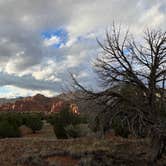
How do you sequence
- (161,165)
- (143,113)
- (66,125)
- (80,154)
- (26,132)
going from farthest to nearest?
(26,132), (66,125), (80,154), (161,165), (143,113)

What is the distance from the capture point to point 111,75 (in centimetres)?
1798

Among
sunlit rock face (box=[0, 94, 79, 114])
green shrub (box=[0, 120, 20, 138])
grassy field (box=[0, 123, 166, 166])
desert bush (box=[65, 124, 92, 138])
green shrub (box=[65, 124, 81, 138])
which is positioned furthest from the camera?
sunlit rock face (box=[0, 94, 79, 114])

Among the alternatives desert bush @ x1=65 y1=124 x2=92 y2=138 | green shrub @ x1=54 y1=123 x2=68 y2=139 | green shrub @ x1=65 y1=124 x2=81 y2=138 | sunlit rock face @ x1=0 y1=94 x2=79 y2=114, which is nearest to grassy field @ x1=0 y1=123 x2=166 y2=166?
desert bush @ x1=65 y1=124 x2=92 y2=138

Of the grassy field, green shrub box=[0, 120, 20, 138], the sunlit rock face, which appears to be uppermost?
the sunlit rock face

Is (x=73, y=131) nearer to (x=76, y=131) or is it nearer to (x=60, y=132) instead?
(x=76, y=131)

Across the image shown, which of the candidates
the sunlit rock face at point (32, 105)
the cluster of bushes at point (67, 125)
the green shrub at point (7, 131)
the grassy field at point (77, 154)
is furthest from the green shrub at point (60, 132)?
the sunlit rock face at point (32, 105)

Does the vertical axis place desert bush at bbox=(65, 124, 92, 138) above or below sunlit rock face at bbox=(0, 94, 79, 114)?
below

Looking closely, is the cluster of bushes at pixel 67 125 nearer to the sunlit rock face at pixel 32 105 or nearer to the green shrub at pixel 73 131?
the green shrub at pixel 73 131

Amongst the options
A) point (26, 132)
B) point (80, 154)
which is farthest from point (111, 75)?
point (26, 132)

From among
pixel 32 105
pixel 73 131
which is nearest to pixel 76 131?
pixel 73 131

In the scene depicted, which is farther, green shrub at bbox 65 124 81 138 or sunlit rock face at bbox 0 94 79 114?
sunlit rock face at bbox 0 94 79 114

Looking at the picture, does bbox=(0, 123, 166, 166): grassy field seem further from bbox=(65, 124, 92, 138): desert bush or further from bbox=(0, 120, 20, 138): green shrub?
bbox=(0, 120, 20, 138): green shrub

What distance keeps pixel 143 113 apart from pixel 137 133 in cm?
100

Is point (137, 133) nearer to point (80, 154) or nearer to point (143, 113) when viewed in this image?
point (143, 113)
